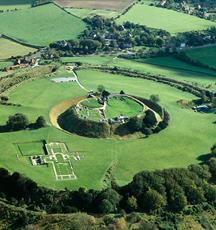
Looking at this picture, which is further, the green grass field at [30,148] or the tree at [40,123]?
the tree at [40,123]

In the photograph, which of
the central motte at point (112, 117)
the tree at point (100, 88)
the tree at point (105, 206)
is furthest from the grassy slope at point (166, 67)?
the tree at point (105, 206)

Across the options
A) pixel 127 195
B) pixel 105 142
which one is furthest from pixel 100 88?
pixel 127 195

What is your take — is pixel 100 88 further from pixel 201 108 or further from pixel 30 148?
pixel 30 148

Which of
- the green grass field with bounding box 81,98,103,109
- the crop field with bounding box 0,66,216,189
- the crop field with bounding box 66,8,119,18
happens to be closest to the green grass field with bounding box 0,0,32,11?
the crop field with bounding box 66,8,119,18

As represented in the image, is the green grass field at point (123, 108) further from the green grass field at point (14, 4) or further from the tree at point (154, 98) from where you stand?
the green grass field at point (14, 4)

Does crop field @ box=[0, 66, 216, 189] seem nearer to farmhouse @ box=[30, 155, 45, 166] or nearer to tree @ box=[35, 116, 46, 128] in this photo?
farmhouse @ box=[30, 155, 45, 166]
